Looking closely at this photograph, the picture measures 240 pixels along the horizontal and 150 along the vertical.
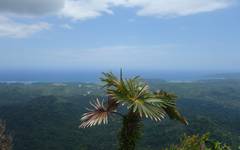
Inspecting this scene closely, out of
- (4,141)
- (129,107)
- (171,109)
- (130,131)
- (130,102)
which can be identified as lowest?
(4,141)

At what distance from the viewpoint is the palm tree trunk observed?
10.6m

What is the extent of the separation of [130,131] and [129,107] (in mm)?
855

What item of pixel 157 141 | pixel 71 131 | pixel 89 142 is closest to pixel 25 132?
pixel 71 131

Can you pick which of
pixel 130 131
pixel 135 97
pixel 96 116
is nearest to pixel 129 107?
pixel 135 97

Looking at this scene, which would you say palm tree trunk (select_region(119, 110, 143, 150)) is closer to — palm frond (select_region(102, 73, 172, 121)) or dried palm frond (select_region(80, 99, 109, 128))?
palm frond (select_region(102, 73, 172, 121))

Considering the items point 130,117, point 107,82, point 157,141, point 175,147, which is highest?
point 107,82

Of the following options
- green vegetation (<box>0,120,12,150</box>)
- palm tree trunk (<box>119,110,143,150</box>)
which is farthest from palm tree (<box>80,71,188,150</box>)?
green vegetation (<box>0,120,12,150</box>)

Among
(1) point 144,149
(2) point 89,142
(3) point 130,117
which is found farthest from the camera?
(2) point 89,142

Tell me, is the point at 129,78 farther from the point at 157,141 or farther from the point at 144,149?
the point at 157,141

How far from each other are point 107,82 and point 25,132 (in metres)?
187

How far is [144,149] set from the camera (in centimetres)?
15350

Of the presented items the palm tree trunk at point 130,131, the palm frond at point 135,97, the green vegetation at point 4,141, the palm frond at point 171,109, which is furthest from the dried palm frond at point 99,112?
the green vegetation at point 4,141

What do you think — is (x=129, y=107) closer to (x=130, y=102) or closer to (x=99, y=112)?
(x=130, y=102)

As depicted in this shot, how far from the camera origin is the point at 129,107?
401 inches
